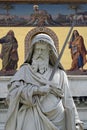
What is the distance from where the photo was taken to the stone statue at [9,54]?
16703 mm

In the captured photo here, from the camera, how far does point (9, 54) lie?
1678 cm

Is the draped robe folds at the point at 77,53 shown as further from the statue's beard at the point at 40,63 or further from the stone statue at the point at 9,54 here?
the statue's beard at the point at 40,63

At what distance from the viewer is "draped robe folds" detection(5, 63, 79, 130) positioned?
3943mm

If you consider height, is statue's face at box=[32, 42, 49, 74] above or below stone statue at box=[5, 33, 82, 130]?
above

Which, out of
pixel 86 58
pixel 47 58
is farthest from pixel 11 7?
pixel 47 58

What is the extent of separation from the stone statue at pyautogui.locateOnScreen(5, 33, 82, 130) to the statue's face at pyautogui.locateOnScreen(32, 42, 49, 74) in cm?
4

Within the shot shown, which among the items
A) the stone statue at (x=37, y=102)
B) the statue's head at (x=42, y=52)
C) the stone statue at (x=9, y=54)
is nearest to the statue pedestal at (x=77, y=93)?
the stone statue at (x=9, y=54)

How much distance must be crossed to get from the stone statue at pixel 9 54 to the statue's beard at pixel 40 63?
12381 millimetres

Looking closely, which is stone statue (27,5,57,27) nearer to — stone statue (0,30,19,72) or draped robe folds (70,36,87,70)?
stone statue (0,30,19,72)

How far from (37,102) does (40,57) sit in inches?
16.5

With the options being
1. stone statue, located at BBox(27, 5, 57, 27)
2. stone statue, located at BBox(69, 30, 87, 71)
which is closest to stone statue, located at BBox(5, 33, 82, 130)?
stone statue, located at BBox(69, 30, 87, 71)

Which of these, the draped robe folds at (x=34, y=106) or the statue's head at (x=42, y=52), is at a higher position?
the statue's head at (x=42, y=52)

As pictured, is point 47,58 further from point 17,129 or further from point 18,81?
point 17,129

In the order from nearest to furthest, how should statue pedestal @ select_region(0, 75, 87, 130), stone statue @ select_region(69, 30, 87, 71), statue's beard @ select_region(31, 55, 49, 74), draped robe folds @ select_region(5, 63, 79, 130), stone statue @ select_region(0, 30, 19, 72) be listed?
draped robe folds @ select_region(5, 63, 79, 130), statue's beard @ select_region(31, 55, 49, 74), stone statue @ select_region(0, 30, 19, 72), stone statue @ select_region(69, 30, 87, 71), statue pedestal @ select_region(0, 75, 87, 130)
